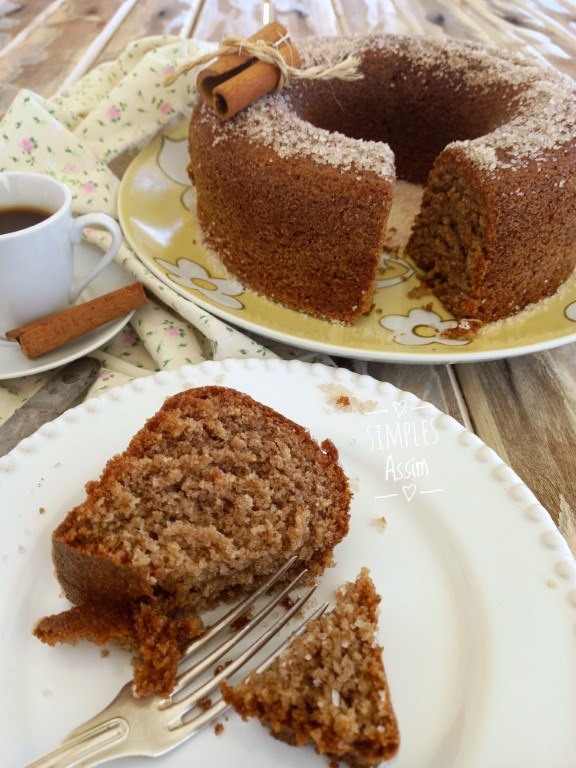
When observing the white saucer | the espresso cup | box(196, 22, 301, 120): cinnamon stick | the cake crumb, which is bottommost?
the cake crumb

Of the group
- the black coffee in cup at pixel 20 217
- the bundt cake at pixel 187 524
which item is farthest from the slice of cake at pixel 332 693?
the black coffee in cup at pixel 20 217

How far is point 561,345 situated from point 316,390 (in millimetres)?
779

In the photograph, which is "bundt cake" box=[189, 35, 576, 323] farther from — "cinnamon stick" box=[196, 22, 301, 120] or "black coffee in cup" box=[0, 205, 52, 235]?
"black coffee in cup" box=[0, 205, 52, 235]

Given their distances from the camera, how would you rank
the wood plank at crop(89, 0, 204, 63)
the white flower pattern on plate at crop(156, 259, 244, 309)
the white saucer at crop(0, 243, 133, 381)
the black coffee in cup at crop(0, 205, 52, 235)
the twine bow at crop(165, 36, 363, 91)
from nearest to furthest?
the white saucer at crop(0, 243, 133, 381)
the black coffee in cup at crop(0, 205, 52, 235)
the white flower pattern on plate at crop(156, 259, 244, 309)
the twine bow at crop(165, 36, 363, 91)
the wood plank at crop(89, 0, 204, 63)

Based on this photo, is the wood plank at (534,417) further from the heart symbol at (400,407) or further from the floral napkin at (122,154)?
the floral napkin at (122,154)

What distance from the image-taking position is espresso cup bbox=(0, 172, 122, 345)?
162 cm

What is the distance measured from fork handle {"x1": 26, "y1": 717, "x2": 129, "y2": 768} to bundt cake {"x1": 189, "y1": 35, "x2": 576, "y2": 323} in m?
1.24

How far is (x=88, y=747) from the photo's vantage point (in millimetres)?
898

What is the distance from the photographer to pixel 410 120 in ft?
8.23

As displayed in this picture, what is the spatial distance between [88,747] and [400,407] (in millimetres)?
864

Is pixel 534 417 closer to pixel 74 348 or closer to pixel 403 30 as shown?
pixel 74 348

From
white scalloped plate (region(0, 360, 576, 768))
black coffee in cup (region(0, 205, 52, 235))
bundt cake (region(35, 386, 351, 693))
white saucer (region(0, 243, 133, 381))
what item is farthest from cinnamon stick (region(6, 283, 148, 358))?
bundt cake (region(35, 386, 351, 693))

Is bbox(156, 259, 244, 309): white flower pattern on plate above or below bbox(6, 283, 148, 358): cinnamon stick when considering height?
below

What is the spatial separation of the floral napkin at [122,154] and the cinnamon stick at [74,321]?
7 cm
